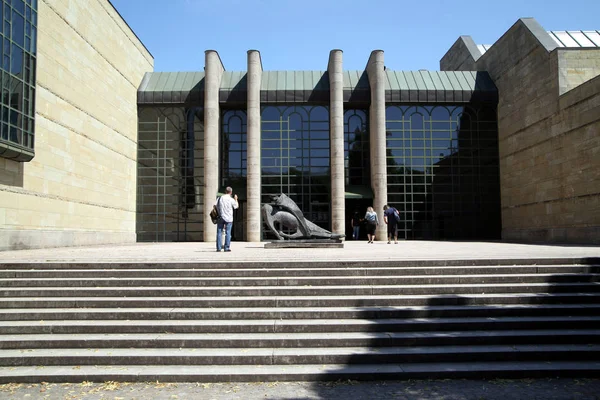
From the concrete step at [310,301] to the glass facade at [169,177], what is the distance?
20.9 metres

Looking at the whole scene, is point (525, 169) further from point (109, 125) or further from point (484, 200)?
point (109, 125)

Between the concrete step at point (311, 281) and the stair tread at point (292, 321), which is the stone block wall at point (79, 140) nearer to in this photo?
the concrete step at point (311, 281)

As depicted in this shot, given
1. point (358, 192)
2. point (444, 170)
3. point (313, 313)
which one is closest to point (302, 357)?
point (313, 313)

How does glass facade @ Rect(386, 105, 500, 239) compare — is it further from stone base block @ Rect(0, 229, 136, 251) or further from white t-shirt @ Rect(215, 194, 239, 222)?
stone base block @ Rect(0, 229, 136, 251)

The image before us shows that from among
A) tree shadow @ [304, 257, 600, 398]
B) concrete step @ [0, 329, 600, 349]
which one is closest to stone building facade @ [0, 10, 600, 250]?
tree shadow @ [304, 257, 600, 398]

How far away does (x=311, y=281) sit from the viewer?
841cm

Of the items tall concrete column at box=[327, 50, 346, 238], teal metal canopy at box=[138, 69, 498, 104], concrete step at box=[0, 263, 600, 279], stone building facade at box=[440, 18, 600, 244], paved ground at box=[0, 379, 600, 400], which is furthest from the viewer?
teal metal canopy at box=[138, 69, 498, 104]

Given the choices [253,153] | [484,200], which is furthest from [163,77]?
[484,200]

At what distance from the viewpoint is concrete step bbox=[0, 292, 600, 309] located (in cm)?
763

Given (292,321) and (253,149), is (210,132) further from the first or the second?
(292,321)

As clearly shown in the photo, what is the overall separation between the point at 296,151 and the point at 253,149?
3.66 meters

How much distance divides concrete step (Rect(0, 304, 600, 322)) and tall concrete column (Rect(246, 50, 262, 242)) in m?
18.5

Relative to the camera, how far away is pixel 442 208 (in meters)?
28.4

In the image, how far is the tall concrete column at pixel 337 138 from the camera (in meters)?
26.1
